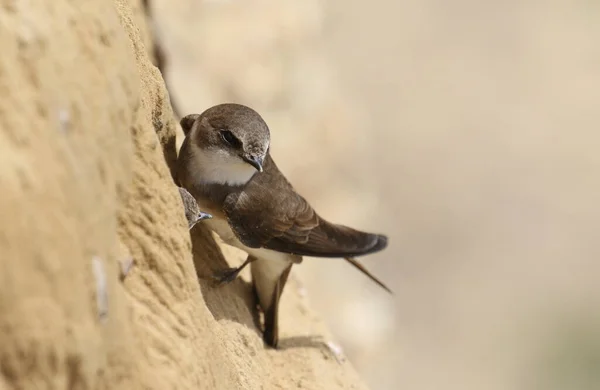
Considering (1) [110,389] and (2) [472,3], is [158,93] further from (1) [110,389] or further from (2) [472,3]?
(2) [472,3]

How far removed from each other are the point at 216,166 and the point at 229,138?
112 millimetres

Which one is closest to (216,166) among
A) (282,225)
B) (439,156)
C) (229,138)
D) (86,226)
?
(229,138)

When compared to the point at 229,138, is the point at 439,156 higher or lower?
lower

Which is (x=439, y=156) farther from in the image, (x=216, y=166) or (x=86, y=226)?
(x=86, y=226)

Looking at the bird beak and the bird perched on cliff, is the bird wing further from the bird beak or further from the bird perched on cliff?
the bird beak

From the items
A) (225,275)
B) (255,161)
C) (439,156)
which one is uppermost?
(255,161)

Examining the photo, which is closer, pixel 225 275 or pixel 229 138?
pixel 229 138

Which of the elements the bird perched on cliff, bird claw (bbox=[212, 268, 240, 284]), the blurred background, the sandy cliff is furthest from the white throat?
the blurred background

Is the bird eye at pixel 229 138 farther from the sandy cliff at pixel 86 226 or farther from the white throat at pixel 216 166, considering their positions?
the sandy cliff at pixel 86 226

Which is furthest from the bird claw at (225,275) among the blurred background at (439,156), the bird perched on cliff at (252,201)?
the blurred background at (439,156)

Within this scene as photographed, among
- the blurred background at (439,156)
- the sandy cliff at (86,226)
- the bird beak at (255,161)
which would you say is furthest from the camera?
the blurred background at (439,156)

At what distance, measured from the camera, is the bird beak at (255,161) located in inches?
125

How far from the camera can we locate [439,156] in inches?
345

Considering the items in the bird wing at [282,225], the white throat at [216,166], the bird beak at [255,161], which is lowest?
the bird wing at [282,225]
